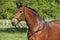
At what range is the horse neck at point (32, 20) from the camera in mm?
7214

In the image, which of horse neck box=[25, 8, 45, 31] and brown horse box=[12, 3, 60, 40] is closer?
brown horse box=[12, 3, 60, 40]

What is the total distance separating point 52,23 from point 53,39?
59 cm

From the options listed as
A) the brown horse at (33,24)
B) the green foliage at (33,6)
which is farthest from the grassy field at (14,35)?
the brown horse at (33,24)

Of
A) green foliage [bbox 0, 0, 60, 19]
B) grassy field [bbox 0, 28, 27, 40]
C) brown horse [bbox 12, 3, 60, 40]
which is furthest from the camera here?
green foliage [bbox 0, 0, 60, 19]

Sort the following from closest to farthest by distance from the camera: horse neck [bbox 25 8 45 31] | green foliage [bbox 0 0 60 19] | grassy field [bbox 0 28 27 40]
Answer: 1. horse neck [bbox 25 8 45 31]
2. grassy field [bbox 0 28 27 40]
3. green foliage [bbox 0 0 60 19]

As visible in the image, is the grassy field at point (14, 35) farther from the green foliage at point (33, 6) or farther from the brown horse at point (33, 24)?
the brown horse at point (33, 24)

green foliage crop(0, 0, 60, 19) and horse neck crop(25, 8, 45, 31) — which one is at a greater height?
horse neck crop(25, 8, 45, 31)

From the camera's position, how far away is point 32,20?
7.27 meters

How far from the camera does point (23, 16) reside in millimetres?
7172

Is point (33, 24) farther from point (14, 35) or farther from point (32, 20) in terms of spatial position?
point (14, 35)

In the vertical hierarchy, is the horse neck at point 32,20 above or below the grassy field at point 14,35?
above

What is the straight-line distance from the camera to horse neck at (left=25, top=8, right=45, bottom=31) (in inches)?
284

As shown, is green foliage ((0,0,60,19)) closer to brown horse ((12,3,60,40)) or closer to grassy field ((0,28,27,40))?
grassy field ((0,28,27,40))

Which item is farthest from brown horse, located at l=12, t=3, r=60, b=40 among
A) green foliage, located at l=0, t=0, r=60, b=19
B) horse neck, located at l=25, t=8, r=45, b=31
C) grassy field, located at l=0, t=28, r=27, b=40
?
green foliage, located at l=0, t=0, r=60, b=19
